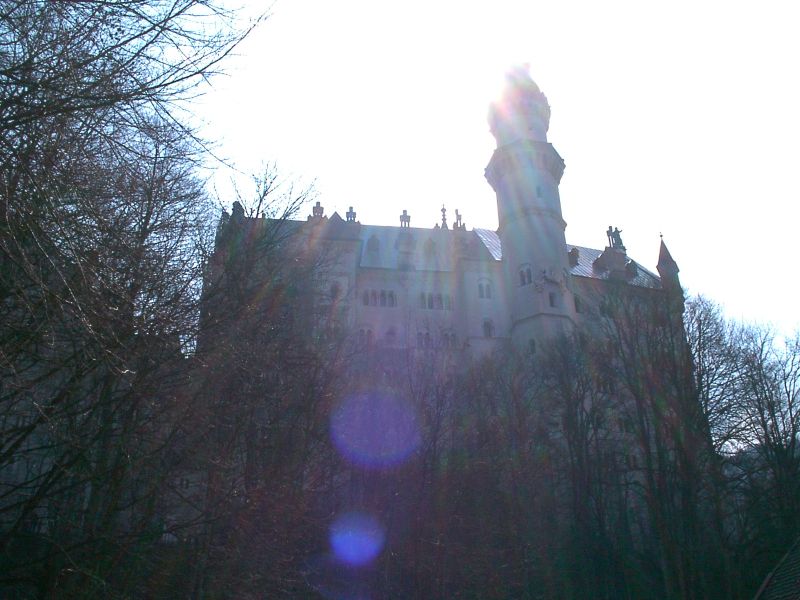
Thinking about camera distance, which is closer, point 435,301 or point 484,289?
point 435,301

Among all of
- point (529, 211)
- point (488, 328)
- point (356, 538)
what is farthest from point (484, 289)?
point (356, 538)

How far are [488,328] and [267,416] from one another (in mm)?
30838

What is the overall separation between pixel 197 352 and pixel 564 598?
19.9 m

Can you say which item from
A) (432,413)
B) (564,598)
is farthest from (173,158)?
(564,598)

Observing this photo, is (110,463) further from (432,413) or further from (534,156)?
(534,156)

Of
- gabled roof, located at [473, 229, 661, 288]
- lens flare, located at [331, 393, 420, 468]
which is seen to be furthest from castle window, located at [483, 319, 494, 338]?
lens flare, located at [331, 393, 420, 468]

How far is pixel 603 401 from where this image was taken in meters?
29.8

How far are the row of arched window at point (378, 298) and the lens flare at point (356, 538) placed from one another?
81.0ft

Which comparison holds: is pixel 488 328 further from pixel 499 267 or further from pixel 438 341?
pixel 438 341

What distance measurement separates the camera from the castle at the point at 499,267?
42.6 m

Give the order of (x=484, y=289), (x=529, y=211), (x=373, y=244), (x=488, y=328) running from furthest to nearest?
(x=373, y=244)
(x=484, y=289)
(x=529, y=211)
(x=488, y=328)

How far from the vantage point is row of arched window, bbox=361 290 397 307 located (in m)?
44.1

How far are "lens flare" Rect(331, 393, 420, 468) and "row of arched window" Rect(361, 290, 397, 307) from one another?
69.9 ft

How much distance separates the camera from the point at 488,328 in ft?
146
